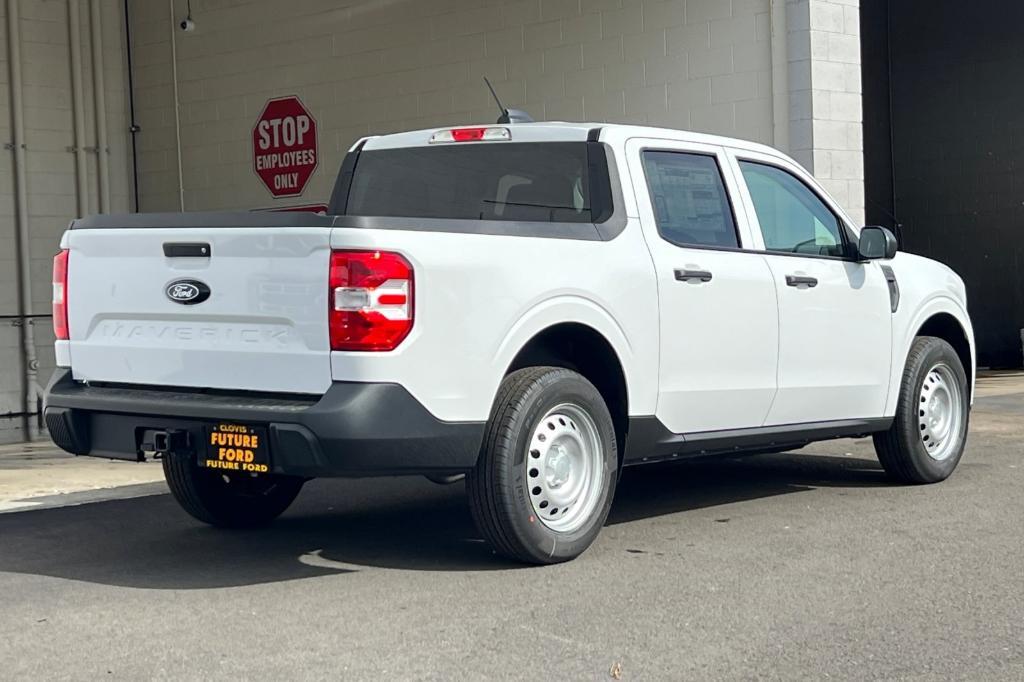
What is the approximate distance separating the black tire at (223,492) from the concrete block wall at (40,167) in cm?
1010

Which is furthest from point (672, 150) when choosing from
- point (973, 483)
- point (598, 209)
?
point (973, 483)

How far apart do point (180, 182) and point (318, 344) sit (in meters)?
12.8

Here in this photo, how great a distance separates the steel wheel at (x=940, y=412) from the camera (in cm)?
845

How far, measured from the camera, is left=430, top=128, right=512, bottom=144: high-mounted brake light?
7.20m

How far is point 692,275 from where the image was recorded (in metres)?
6.82

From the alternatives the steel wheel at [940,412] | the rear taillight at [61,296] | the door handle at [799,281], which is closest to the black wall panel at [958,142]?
the steel wheel at [940,412]

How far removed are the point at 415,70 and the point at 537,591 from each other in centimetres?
1057

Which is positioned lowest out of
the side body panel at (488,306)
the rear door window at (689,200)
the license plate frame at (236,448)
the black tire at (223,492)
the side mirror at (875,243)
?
the black tire at (223,492)

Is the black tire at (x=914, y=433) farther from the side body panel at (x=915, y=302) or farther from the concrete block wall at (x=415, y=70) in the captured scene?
the concrete block wall at (x=415, y=70)

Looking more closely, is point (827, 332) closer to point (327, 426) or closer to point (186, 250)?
point (327, 426)

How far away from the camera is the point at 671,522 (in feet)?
23.9

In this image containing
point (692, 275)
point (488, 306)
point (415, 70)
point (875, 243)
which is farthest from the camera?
point (415, 70)

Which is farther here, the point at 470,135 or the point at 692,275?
the point at 470,135

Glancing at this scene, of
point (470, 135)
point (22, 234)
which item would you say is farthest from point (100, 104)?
point (470, 135)
